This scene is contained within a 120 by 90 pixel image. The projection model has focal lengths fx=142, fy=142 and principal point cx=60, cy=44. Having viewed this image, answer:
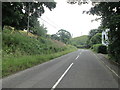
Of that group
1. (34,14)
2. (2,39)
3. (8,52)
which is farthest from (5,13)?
(34,14)

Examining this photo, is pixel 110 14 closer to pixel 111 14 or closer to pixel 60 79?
pixel 111 14

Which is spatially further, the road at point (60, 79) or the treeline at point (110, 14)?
the treeline at point (110, 14)

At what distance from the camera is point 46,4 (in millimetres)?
25141

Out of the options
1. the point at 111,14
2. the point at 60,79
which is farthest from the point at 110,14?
the point at 60,79

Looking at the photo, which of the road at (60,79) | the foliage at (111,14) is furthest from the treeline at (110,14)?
the road at (60,79)

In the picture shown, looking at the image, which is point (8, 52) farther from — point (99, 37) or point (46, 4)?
point (99, 37)

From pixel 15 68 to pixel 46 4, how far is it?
708 inches

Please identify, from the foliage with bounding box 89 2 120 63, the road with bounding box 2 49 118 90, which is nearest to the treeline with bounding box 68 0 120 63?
the foliage with bounding box 89 2 120 63

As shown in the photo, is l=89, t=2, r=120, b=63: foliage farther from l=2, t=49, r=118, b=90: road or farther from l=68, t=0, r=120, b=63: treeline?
l=2, t=49, r=118, b=90: road

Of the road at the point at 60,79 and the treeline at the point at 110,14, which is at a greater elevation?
the treeline at the point at 110,14

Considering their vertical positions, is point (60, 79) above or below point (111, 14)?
below

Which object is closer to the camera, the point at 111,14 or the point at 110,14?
the point at 111,14

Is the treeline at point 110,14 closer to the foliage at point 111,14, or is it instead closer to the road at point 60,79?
the foliage at point 111,14

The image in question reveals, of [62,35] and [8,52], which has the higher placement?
[62,35]
